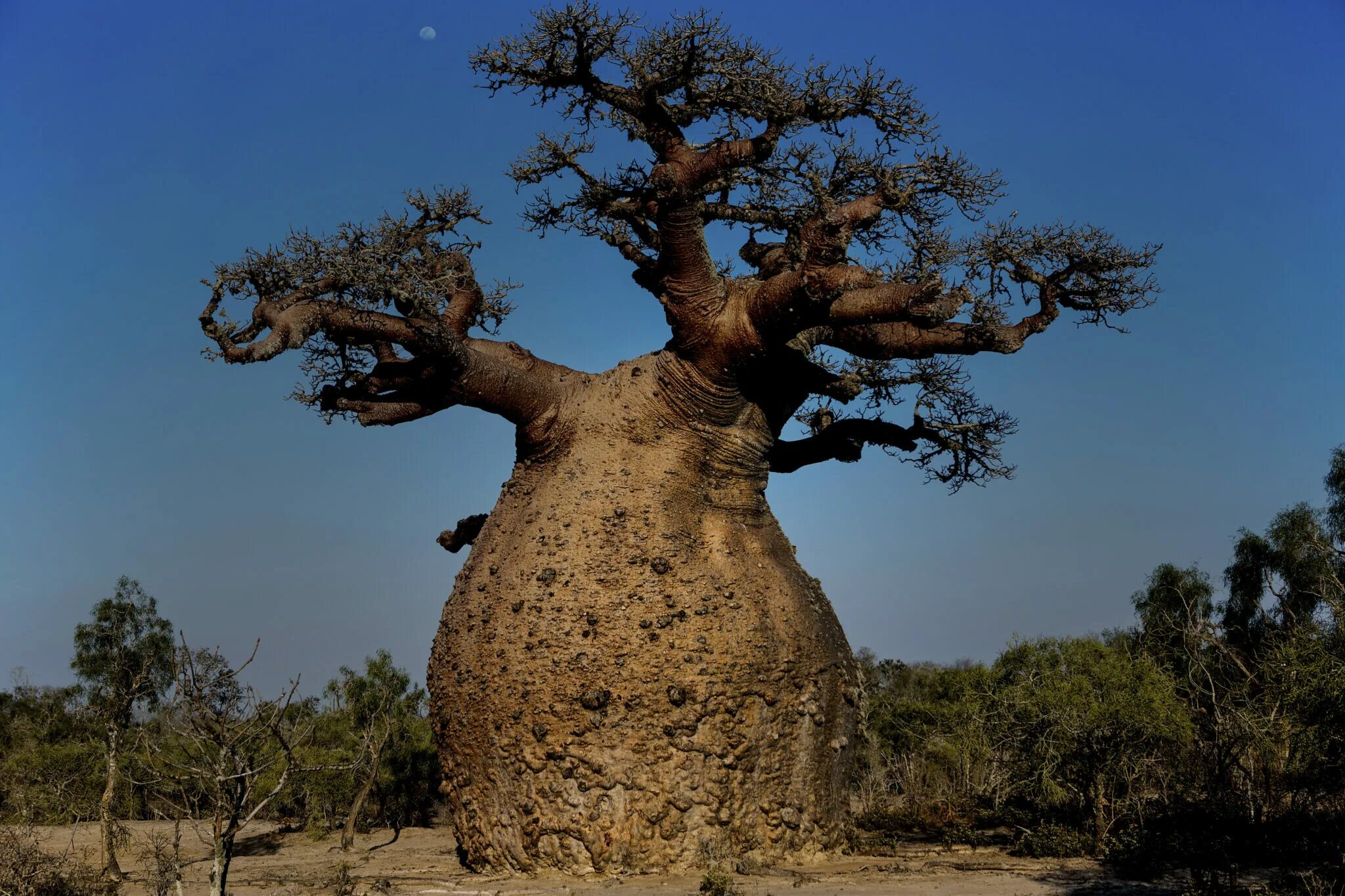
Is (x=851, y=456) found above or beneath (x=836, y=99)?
beneath

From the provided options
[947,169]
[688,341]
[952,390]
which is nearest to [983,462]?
[952,390]

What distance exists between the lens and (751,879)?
6.86m

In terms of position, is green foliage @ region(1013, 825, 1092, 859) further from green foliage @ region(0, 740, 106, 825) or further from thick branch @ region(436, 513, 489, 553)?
green foliage @ region(0, 740, 106, 825)

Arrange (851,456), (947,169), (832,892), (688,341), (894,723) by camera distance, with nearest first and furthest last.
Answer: (832,892), (688,341), (947,169), (851,456), (894,723)

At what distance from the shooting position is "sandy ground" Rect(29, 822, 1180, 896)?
664cm

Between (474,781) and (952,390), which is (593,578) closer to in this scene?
(474,781)

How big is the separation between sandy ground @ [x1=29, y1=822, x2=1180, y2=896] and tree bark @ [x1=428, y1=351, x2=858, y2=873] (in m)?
0.23

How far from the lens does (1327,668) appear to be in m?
8.05

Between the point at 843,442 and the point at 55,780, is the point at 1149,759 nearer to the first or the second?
the point at 843,442

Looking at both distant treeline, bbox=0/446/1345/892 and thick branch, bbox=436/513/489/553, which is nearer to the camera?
distant treeline, bbox=0/446/1345/892

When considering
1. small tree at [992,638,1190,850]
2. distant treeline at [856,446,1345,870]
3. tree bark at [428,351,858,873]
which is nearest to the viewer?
tree bark at [428,351,858,873]

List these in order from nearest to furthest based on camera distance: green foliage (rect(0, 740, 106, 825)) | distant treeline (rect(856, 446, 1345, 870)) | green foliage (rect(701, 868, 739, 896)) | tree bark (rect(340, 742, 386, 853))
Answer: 1. green foliage (rect(701, 868, 739, 896))
2. distant treeline (rect(856, 446, 1345, 870))
3. tree bark (rect(340, 742, 386, 853))
4. green foliage (rect(0, 740, 106, 825))

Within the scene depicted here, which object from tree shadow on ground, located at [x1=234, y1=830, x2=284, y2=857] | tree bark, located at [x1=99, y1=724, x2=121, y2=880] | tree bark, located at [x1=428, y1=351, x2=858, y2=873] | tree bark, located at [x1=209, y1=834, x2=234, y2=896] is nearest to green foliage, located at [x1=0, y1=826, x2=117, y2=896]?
tree bark, located at [x1=99, y1=724, x2=121, y2=880]

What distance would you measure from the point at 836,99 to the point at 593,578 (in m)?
4.19
